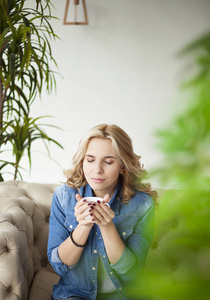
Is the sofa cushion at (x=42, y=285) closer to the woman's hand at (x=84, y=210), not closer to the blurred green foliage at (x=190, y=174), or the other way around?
Answer: the woman's hand at (x=84, y=210)

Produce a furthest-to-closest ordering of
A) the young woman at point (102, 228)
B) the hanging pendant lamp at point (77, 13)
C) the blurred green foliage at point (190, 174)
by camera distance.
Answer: the hanging pendant lamp at point (77, 13), the young woman at point (102, 228), the blurred green foliage at point (190, 174)

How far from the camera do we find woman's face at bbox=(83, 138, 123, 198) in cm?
130

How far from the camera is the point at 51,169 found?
3912mm

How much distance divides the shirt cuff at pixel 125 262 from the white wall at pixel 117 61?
2.40 metres

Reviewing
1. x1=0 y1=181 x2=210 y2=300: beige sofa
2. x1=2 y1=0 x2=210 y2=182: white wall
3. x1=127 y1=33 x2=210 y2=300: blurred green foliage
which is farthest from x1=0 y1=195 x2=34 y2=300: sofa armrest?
x1=2 y1=0 x2=210 y2=182: white wall

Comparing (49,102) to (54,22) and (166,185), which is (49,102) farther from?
(166,185)

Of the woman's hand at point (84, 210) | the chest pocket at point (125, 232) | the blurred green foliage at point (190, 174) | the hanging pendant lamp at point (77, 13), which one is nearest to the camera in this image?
the blurred green foliage at point (190, 174)

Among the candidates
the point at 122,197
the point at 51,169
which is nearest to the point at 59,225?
the point at 122,197

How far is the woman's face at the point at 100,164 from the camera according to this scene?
1.30m

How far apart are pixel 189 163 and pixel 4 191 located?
162 centimetres

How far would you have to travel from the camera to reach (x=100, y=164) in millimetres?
1303

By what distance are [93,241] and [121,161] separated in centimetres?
31

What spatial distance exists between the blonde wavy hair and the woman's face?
0.02 meters

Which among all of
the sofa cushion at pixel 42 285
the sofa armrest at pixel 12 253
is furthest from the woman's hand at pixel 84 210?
the sofa cushion at pixel 42 285
